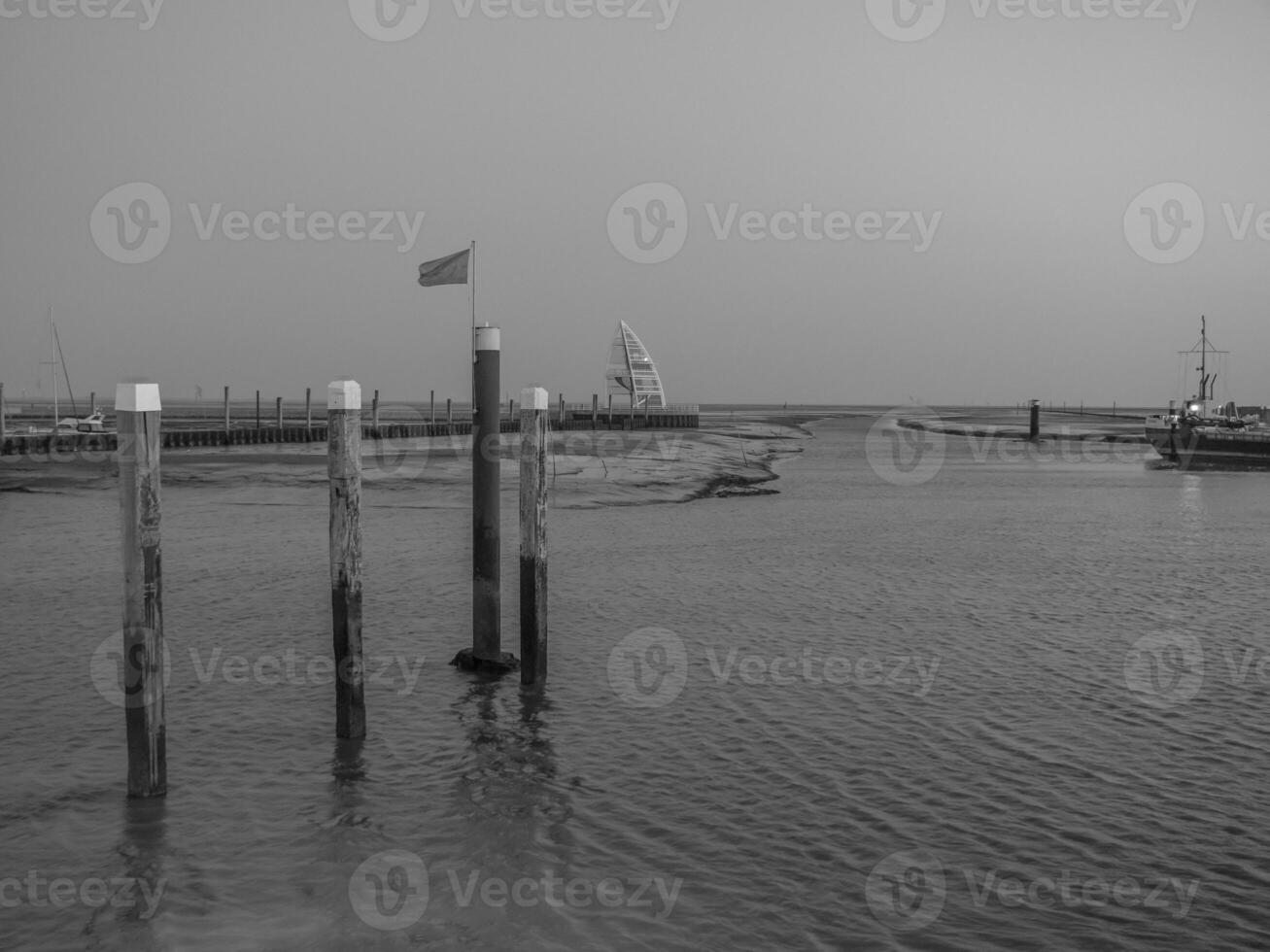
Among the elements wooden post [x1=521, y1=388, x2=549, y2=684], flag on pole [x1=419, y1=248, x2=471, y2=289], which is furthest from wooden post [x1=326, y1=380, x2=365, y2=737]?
flag on pole [x1=419, y1=248, x2=471, y2=289]

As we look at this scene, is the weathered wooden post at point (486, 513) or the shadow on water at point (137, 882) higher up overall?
the weathered wooden post at point (486, 513)

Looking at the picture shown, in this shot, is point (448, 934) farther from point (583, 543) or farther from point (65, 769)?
point (583, 543)

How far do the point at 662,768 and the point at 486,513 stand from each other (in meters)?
3.83

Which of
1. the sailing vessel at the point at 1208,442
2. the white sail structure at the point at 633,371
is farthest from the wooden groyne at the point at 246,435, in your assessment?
the sailing vessel at the point at 1208,442

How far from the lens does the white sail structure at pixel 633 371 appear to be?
108 m

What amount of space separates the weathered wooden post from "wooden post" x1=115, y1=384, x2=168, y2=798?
4.05 metres

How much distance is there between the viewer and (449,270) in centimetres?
1259

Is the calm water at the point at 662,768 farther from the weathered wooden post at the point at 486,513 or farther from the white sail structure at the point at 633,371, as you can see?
the white sail structure at the point at 633,371

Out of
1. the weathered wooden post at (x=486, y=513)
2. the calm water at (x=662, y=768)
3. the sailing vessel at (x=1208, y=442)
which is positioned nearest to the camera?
the calm water at (x=662, y=768)

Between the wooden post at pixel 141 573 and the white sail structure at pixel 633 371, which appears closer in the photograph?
the wooden post at pixel 141 573

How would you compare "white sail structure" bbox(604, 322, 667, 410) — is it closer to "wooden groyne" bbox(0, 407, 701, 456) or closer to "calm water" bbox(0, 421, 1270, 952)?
"wooden groyne" bbox(0, 407, 701, 456)

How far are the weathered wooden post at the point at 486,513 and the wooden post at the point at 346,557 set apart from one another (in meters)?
2.18

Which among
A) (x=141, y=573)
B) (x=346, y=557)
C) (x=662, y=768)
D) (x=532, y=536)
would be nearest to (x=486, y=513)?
(x=532, y=536)

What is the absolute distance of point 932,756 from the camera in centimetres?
950
